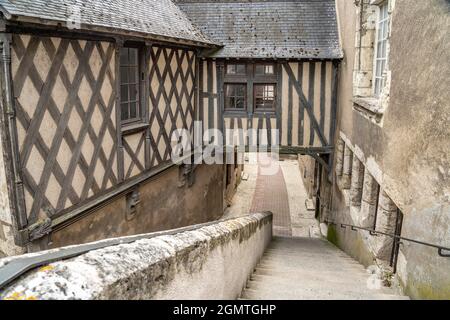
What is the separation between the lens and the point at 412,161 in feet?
11.4

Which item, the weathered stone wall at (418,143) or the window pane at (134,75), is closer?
the weathered stone wall at (418,143)

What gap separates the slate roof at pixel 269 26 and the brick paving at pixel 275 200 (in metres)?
4.88

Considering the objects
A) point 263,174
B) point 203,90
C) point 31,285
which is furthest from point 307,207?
point 31,285

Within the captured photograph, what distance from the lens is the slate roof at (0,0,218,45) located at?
349cm

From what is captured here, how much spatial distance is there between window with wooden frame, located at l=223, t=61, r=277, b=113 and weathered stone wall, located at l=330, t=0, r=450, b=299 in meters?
3.69

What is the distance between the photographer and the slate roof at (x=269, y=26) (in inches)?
319

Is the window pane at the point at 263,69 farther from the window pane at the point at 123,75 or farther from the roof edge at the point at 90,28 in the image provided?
the window pane at the point at 123,75

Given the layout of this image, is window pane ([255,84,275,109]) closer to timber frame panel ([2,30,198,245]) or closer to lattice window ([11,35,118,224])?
timber frame panel ([2,30,198,245])

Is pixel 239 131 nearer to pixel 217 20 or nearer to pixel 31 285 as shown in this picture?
pixel 217 20

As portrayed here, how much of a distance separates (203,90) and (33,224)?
5.27 meters

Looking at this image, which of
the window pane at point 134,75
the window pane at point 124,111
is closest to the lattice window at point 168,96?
the window pane at point 134,75

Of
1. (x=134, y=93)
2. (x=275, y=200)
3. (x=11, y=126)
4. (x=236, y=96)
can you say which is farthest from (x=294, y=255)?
(x=275, y=200)

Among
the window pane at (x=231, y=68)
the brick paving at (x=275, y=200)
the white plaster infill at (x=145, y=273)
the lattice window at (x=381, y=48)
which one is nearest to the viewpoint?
the white plaster infill at (x=145, y=273)

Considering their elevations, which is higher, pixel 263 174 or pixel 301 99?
pixel 301 99
